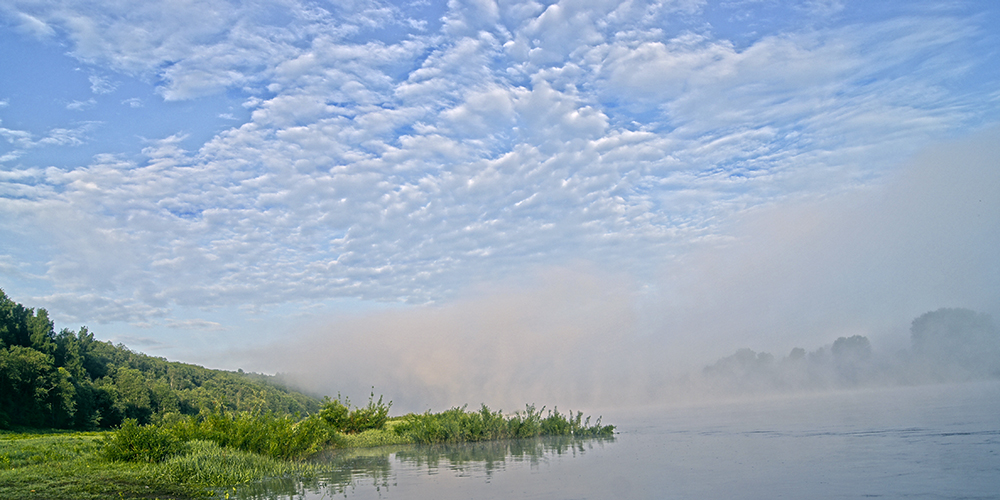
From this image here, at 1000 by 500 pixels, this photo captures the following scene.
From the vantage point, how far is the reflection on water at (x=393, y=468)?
1302 centimetres

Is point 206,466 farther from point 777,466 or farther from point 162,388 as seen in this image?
point 162,388

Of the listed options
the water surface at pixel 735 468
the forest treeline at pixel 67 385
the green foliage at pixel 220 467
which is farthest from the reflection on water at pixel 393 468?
the forest treeline at pixel 67 385

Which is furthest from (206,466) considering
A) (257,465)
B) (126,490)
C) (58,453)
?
(58,453)

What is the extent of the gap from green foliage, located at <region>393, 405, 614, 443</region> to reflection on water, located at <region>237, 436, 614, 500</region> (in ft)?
14.0

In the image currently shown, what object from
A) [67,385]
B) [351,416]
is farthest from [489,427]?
[67,385]

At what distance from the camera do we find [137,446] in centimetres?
1565

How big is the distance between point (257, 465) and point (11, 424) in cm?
6383

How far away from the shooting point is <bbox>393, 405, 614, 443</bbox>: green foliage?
28609 mm

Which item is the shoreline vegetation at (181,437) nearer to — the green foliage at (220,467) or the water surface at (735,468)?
the green foliage at (220,467)

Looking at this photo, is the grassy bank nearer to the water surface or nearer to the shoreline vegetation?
the shoreline vegetation

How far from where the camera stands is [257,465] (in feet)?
54.1

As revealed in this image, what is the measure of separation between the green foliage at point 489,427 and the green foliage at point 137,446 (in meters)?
14.4

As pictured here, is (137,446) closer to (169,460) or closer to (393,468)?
(169,460)

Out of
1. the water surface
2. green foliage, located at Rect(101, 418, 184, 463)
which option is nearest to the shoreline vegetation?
green foliage, located at Rect(101, 418, 184, 463)
